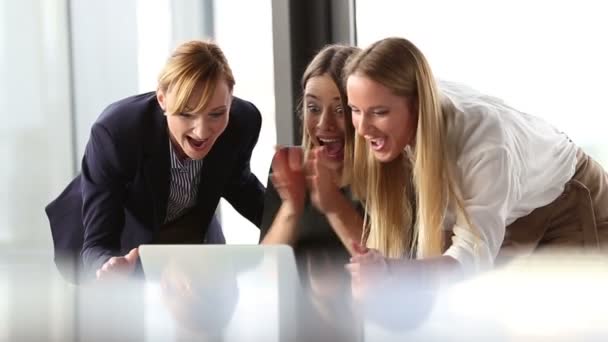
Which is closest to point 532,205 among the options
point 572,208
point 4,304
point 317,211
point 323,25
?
point 572,208

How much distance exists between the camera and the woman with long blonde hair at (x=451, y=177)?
107cm

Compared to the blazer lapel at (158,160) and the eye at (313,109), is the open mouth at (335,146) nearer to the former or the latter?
the eye at (313,109)

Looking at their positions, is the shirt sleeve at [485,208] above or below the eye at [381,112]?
below

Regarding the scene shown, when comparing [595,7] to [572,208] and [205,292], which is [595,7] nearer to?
[572,208]

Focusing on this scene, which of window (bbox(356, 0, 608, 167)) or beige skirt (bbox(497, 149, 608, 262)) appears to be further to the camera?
window (bbox(356, 0, 608, 167))

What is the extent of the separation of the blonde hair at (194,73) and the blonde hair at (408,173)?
0.66 feet

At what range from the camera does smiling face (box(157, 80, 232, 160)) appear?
1.29 m

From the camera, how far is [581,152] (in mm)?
1197

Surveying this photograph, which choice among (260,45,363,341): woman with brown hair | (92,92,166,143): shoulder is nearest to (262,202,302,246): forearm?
(260,45,363,341): woman with brown hair

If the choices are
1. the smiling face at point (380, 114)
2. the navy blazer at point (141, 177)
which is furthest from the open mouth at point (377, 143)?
the navy blazer at point (141, 177)

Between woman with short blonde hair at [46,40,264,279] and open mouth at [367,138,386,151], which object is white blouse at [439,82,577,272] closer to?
open mouth at [367,138,386,151]

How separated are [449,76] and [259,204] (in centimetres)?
34

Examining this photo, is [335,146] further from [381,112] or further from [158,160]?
[158,160]

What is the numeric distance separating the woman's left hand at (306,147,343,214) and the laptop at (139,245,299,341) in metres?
0.09
